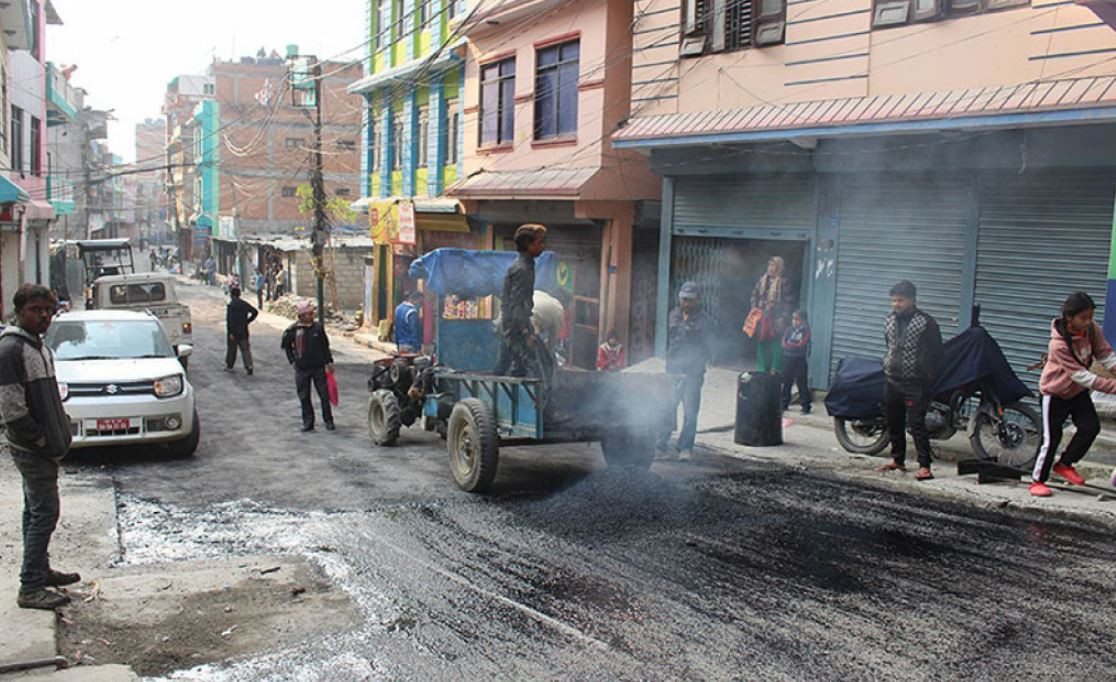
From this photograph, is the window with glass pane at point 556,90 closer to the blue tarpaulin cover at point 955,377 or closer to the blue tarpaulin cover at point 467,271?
the blue tarpaulin cover at point 467,271

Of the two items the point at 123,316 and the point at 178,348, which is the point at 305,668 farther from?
the point at 123,316

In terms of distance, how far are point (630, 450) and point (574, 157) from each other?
Result: 1006cm

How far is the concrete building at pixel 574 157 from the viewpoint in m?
17.8

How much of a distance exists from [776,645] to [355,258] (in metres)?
36.0

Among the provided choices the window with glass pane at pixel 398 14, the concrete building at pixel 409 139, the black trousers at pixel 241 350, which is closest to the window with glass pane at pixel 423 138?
the concrete building at pixel 409 139

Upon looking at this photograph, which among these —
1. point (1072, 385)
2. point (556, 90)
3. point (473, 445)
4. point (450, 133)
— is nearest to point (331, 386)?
point (473, 445)

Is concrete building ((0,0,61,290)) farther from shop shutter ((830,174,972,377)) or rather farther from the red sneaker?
the red sneaker

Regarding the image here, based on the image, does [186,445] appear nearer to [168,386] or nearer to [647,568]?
[168,386]

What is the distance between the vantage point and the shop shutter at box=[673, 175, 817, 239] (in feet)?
46.1

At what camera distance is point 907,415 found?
31.0ft

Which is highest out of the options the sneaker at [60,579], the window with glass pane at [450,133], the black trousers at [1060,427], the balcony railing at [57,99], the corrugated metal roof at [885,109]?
the balcony railing at [57,99]

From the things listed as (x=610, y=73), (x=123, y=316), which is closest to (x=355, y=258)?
(x=610, y=73)

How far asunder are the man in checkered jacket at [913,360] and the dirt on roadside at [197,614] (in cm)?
559

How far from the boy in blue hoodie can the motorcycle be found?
2631 mm
